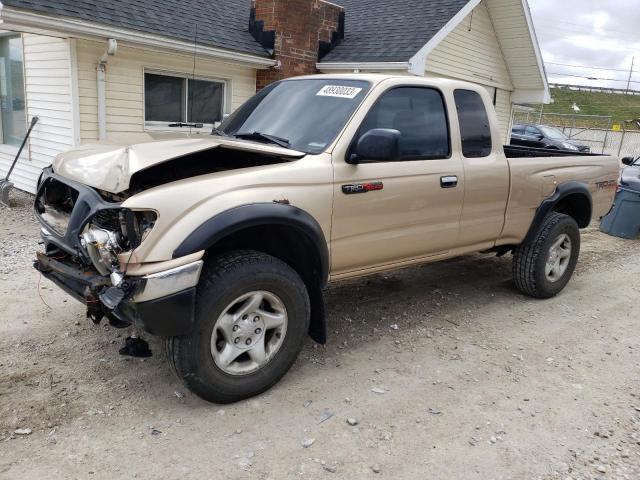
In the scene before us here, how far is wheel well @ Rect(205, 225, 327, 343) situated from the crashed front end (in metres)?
0.49

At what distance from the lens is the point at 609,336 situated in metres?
4.90

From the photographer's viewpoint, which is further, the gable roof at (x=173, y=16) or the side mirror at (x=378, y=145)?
the gable roof at (x=173, y=16)

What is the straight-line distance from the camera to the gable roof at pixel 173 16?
768cm

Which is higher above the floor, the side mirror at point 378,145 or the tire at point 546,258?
the side mirror at point 378,145

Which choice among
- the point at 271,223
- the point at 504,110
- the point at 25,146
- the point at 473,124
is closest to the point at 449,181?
the point at 473,124

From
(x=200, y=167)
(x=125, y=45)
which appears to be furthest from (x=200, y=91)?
(x=200, y=167)

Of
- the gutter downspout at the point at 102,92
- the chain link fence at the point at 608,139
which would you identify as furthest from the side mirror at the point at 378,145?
the chain link fence at the point at 608,139

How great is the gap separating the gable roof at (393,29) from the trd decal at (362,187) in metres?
7.22

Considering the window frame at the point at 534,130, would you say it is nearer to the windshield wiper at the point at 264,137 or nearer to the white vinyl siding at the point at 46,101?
the white vinyl siding at the point at 46,101

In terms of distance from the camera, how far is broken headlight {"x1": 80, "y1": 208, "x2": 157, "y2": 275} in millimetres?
3004

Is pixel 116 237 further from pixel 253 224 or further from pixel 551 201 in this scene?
pixel 551 201

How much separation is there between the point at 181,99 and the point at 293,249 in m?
6.91

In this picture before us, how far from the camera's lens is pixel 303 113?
413 centimetres

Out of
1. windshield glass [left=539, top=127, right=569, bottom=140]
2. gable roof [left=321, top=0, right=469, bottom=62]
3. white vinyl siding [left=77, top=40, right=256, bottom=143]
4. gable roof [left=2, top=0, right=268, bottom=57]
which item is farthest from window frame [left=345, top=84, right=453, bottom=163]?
windshield glass [left=539, top=127, right=569, bottom=140]
